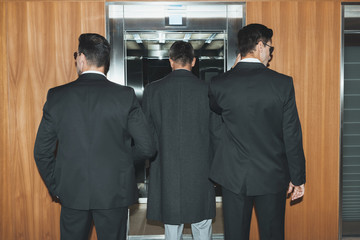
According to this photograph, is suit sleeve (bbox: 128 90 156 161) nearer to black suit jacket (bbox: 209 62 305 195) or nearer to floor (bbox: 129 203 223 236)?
black suit jacket (bbox: 209 62 305 195)

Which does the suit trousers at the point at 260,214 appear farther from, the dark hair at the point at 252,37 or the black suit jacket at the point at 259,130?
the dark hair at the point at 252,37

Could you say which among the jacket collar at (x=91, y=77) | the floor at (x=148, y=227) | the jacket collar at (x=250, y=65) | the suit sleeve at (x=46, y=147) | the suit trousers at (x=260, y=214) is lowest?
the floor at (x=148, y=227)

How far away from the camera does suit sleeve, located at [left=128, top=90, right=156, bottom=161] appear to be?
1.84 meters

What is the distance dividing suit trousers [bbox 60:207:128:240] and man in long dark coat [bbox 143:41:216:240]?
673mm

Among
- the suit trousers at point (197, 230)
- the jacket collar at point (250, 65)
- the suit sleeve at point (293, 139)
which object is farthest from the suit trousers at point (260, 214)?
the jacket collar at point (250, 65)

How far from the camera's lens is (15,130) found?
2979 millimetres

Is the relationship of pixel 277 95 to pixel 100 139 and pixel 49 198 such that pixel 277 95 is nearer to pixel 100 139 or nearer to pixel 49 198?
pixel 100 139

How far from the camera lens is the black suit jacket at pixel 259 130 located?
191cm

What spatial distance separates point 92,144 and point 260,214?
1.17m

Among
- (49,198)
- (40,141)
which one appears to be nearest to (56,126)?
(40,141)

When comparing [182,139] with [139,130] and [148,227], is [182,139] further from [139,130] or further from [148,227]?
[148,227]

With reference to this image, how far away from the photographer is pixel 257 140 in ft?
6.30

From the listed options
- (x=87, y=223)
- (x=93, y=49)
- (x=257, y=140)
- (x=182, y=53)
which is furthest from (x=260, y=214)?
(x=93, y=49)

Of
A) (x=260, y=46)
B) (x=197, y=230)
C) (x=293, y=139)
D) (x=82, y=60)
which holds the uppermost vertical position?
(x=260, y=46)
